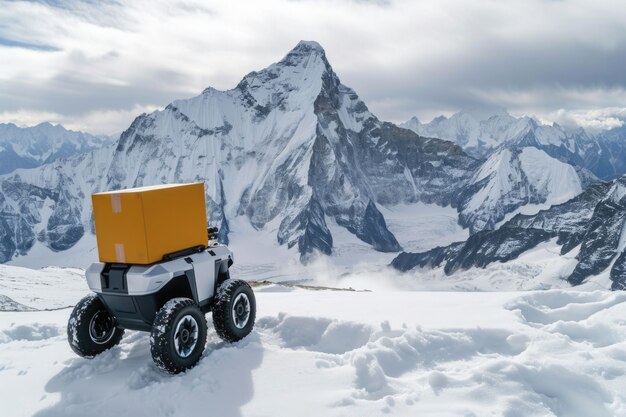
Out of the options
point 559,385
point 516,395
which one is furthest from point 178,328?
point 559,385

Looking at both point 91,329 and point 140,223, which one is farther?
point 91,329

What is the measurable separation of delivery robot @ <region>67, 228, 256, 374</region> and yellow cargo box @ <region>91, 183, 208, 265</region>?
15cm

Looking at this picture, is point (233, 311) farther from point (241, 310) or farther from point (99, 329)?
point (99, 329)

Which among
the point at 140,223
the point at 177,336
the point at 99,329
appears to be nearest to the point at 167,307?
the point at 177,336

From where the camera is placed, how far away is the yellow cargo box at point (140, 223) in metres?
6.21

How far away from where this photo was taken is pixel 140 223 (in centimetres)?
620

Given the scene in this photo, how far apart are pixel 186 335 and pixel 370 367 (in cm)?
236

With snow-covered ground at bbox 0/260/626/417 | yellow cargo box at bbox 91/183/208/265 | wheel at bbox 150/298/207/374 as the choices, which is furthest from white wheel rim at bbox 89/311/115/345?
wheel at bbox 150/298/207/374

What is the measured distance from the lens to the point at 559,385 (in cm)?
516

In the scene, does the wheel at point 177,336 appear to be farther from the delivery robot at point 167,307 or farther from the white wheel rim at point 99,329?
the white wheel rim at point 99,329

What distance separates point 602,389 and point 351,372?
262cm

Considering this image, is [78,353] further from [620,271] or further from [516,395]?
[620,271]

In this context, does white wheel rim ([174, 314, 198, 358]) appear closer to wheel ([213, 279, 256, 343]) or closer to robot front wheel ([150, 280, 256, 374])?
robot front wheel ([150, 280, 256, 374])

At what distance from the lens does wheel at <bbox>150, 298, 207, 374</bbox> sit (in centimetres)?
580
